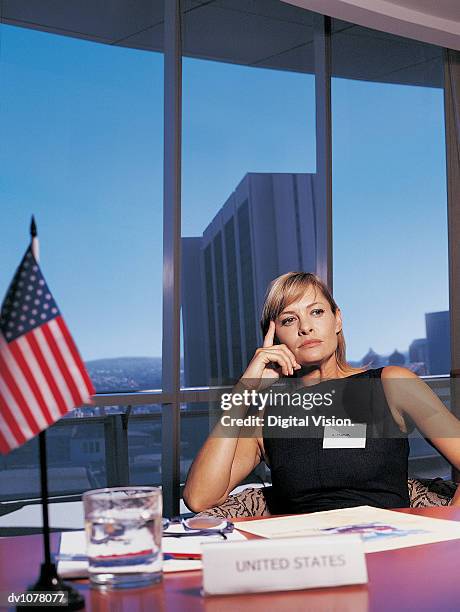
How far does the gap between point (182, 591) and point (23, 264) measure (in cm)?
48

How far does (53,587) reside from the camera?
1.09 m

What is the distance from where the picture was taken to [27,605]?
3.52 feet

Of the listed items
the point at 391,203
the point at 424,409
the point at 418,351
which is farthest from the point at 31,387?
the point at 391,203

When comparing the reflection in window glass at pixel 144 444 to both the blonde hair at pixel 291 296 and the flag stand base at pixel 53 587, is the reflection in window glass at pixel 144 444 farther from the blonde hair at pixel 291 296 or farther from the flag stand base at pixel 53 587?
the flag stand base at pixel 53 587

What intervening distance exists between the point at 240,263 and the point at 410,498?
4110mm

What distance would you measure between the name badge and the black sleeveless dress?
1cm

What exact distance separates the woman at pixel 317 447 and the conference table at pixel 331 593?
3.12 ft

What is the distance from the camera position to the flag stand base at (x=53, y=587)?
108cm

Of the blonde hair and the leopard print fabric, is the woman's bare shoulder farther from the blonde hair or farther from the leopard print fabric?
the leopard print fabric

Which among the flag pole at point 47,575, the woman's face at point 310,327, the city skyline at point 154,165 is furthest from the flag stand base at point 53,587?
the city skyline at point 154,165

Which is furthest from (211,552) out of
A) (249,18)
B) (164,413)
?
(249,18)

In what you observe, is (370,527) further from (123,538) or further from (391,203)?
(391,203)

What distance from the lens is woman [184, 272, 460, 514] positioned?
7.59 feet

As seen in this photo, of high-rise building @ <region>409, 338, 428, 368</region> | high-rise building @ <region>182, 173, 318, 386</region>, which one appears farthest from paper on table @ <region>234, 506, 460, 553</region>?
high-rise building @ <region>409, 338, 428, 368</region>
